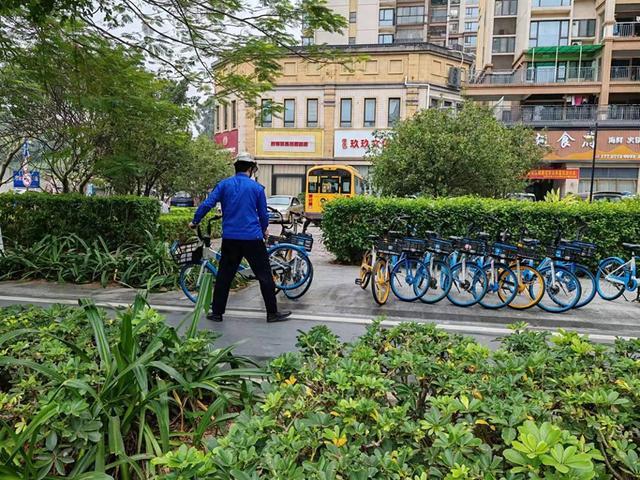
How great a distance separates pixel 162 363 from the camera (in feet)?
8.94

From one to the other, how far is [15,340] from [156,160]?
12.3 meters

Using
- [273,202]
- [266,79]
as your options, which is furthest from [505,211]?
[273,202]

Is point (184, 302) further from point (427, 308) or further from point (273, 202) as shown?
point (273, 202)

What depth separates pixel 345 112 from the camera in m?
35.1

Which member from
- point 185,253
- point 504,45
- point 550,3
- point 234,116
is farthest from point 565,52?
point 185,253

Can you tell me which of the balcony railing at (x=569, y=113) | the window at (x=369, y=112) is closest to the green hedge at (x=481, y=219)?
the window at (x=369, y=112)

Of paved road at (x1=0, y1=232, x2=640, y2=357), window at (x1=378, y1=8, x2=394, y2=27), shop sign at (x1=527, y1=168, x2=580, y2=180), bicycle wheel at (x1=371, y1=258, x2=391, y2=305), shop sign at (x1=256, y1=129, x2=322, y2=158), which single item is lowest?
paved road at (x1=0, y1=232, x2=640, y2=357)

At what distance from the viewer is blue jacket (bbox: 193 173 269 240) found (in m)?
5.82

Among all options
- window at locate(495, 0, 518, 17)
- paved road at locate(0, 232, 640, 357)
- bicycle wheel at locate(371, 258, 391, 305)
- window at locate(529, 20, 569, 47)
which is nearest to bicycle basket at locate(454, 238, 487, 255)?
paved road at locate(0, 232, 640, 357)

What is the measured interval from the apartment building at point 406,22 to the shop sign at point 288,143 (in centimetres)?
632

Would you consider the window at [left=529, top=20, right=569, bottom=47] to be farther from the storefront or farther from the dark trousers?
the dark trousers

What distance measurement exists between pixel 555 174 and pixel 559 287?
2734 cm

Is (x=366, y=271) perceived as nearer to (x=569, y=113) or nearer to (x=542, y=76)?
(x=569, y=113)

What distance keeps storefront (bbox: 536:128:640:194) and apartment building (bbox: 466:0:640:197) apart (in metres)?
0.06
